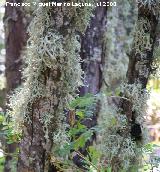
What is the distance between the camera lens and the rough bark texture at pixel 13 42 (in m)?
3.36

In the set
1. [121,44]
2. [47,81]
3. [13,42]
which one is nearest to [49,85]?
[47,81]

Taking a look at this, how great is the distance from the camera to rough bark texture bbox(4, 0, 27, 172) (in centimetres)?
336

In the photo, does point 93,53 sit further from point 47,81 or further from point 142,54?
point 47,81

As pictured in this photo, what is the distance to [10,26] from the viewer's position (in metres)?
3.43

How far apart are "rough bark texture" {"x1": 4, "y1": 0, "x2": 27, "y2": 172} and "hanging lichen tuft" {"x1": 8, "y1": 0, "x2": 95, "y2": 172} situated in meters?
1.77

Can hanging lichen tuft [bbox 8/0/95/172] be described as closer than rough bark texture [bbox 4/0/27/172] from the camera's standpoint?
Yes

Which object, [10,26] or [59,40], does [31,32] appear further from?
[10,26]

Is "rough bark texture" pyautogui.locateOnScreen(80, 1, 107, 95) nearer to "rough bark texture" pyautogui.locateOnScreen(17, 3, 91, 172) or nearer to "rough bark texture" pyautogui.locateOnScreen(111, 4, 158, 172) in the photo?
"rough bark texture" pyautogui.locateOnScreen(111, 4, 158, 172)

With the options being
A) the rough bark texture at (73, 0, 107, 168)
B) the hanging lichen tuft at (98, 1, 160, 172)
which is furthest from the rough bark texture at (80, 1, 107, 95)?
the hanging lichen tuft at (98, 1, 160, 172)

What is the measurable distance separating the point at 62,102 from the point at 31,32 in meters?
0.28

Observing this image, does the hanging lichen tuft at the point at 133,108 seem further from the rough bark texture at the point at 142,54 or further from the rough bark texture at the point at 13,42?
the rough bark texture at the point at 13,42

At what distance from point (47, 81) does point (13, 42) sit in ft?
6.59

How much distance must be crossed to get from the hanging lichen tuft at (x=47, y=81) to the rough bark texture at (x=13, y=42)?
1767 millimetres

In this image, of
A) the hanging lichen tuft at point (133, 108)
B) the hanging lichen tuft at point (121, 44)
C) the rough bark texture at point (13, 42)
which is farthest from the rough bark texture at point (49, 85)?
the hanging lichen tuft at point (121, 44)
